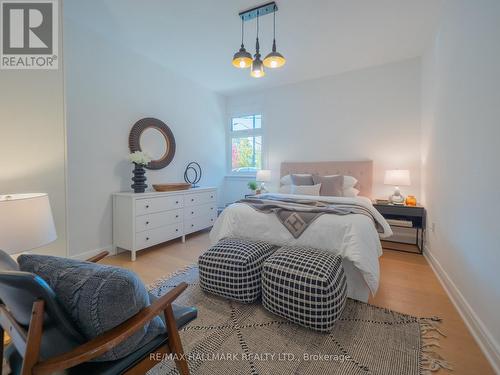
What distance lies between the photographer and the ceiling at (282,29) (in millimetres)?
2279

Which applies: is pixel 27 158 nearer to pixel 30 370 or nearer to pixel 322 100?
pixel 30 370

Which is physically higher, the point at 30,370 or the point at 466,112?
the point at 466,112

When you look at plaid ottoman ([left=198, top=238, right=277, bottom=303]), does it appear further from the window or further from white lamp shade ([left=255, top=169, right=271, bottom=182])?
the window

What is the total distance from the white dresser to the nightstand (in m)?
2.71

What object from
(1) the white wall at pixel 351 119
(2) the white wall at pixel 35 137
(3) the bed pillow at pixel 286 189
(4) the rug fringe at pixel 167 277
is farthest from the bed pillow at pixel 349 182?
(2) the white wall at pixel 35 137

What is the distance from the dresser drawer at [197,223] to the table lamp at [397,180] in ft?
9.13

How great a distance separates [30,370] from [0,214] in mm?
921

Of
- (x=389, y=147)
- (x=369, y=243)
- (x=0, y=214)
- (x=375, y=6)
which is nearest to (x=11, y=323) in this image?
(x=0, y=214)

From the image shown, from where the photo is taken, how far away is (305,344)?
4.71 feet

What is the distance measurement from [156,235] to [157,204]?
1.34 ft

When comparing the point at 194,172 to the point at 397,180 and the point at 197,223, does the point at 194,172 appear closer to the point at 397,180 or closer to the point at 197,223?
the point at 197,223

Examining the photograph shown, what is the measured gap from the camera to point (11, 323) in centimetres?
83

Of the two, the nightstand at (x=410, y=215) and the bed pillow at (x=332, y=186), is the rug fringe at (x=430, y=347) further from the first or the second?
the bed pillow at (x=332, y=186)

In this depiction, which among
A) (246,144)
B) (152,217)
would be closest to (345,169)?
(246,144)
